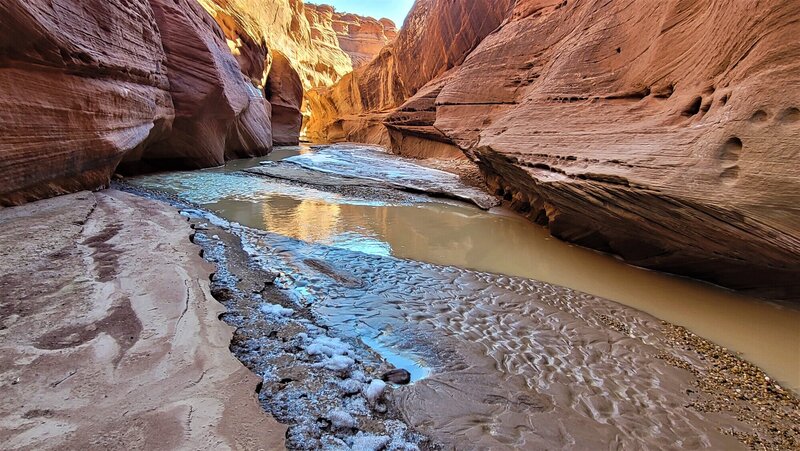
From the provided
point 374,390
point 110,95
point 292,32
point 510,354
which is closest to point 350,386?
point 374,390

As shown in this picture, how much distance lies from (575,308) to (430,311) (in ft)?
4.37

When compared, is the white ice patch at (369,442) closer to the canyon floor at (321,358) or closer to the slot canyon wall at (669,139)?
the canyon floor at (321,358)

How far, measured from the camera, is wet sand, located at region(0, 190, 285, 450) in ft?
4.62

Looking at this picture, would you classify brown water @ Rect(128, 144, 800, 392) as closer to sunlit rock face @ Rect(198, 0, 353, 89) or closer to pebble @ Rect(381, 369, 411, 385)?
pebble @ Rect(381, 369, 411, 385)

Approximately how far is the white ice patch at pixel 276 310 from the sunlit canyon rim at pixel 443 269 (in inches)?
1.4

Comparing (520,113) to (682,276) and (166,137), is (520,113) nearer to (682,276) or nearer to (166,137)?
(682,276)

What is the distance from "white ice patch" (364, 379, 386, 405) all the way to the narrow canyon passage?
0.34 feet

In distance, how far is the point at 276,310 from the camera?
2.76 metres

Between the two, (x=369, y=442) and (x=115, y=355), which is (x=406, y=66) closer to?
(x=115, y=355)

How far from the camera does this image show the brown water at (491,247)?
304cm

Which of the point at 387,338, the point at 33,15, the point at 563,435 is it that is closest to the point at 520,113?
the point at 387,338

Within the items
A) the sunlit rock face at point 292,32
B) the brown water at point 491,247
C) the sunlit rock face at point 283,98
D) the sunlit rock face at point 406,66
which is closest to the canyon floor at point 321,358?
the brown water at point 491,247

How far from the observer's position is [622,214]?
4203mm

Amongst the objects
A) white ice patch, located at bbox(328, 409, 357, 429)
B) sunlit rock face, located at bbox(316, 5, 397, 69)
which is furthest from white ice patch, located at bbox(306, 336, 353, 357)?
sunlit rock face, located at bbox(316, 5, 397, 69)
